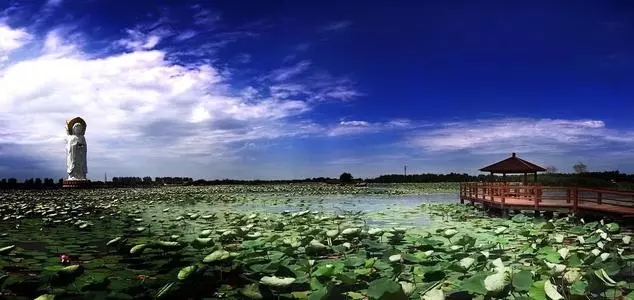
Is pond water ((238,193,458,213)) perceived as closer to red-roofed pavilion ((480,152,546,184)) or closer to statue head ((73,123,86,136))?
red-roofed pavilion ((480,152,546,184))

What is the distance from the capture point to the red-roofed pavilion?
2059 centimetres

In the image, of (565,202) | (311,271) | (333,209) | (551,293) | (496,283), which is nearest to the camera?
(551,293)

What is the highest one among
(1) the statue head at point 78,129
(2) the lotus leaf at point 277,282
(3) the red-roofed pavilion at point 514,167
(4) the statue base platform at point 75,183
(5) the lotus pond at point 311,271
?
(1) the statue head at point 78,129

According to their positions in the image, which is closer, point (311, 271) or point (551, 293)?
point (551, 293)

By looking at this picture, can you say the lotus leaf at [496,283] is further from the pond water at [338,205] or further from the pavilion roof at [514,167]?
the pavilion roof at [514,167]

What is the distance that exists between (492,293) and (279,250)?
309 centimetres

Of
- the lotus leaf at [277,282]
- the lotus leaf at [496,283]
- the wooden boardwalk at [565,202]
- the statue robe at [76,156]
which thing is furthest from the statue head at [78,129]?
the lotus leaf at [496,283]

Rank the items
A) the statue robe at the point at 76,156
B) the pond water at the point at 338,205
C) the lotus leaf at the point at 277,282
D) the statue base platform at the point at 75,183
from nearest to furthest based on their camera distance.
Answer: the lotus leaf at the point at 277,282, the pond water at the point at 338,205, the statue robe at the point at 76,156, the statue base platform at the point at 75,183

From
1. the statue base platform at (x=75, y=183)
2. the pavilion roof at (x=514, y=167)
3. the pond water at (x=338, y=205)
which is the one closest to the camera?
the pond water at (x=338, y=205)

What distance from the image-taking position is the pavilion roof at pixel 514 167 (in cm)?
2059

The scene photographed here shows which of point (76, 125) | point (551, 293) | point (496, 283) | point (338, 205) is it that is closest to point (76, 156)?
point (76, 125)

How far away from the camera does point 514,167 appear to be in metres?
20.7

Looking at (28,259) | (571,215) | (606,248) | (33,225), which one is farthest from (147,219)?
(571,215)

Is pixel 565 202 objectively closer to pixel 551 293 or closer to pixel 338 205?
pixel 338 205
